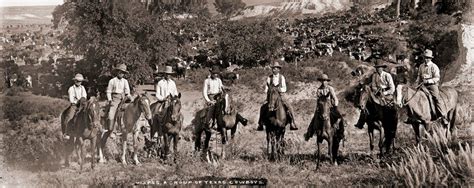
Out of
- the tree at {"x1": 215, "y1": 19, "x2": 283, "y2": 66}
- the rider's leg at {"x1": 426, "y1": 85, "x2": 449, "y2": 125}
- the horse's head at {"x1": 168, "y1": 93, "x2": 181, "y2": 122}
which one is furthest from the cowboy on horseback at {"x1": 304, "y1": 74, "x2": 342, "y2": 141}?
the tree at {"x1": 215, "y1": 19, "x2": 283, "y2": 66}

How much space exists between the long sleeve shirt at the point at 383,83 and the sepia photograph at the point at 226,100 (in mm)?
37

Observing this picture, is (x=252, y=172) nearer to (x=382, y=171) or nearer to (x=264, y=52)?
(x=382, y=171)

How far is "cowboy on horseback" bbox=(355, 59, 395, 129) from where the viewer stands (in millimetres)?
11156

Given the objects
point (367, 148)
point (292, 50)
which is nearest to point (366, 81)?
point (367, 148)

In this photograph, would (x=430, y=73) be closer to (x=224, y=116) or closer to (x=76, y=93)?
(x=224, y=116)

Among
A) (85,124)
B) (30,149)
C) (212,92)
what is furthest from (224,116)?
(30,149)

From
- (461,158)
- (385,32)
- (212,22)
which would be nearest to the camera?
(461,158)

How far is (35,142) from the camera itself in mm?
12859

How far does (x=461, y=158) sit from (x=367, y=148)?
4938mm

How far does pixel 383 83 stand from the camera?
37.6 ft

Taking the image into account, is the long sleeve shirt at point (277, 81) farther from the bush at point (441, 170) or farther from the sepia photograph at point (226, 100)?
the bush at point (441, 170)

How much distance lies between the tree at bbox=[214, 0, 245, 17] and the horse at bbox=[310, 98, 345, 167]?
237 inches

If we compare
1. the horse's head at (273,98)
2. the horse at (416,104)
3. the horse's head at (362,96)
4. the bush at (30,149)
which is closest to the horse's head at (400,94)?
the horse at (416,104)

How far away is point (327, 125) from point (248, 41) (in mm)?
9940
